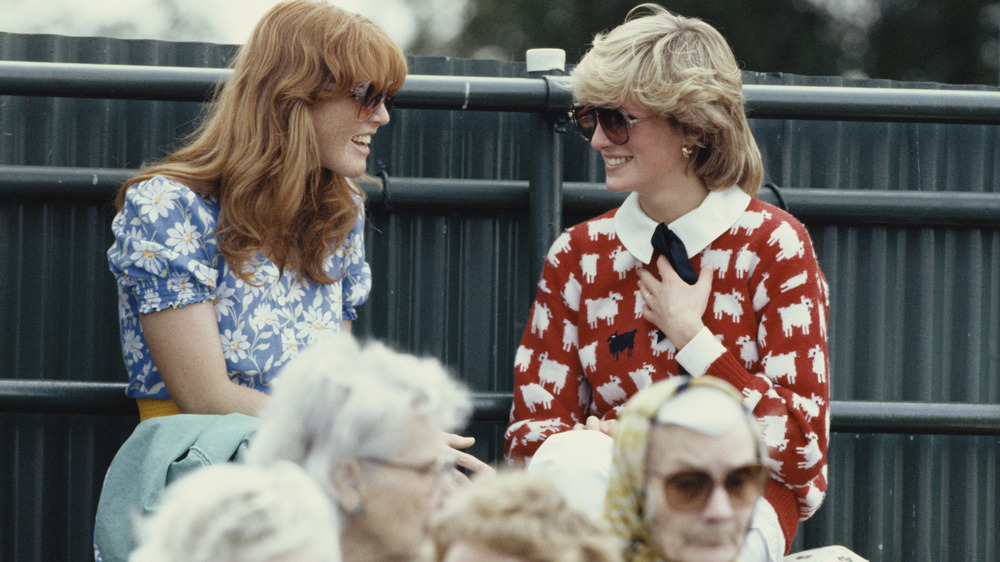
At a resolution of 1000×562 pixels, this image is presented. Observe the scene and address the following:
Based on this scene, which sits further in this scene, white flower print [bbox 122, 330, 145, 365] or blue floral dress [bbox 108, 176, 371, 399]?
white flower print [bbox 122, 330, 145, 365]

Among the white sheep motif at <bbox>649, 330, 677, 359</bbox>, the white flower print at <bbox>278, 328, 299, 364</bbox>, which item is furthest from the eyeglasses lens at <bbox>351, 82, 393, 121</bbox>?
the white sheep motif at <bbox>649, 330, 677, 359</bbox>

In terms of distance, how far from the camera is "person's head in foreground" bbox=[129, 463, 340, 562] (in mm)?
1423

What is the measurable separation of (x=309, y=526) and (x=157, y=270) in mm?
1293

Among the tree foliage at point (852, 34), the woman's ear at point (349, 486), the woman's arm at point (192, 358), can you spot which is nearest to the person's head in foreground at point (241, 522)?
the woman's ear at point (349, 486)

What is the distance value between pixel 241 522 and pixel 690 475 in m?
0.68

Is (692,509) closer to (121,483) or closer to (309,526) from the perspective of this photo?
(309,526)

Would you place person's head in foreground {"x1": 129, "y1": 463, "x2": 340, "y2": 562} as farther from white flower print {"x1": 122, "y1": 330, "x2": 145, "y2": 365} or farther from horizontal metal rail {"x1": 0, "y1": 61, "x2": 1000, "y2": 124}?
horizontal metal rail {"x1": 0, "y1": 61, "x2": 1000, "y2": 124}

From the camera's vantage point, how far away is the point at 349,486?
1.72 meters

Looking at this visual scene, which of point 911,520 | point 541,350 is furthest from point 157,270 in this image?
point 911,520

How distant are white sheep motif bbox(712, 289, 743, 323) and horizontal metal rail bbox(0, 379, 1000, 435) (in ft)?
2.24

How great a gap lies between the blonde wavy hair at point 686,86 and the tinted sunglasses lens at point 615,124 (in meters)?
0.02

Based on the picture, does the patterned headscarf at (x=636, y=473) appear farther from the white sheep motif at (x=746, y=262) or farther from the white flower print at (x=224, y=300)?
the white flower print at (x=224, y=300)

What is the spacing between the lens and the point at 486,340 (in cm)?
337

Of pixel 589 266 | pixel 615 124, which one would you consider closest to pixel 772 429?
pixel 589 266
